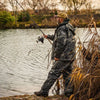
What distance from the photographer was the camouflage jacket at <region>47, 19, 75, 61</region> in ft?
13.4

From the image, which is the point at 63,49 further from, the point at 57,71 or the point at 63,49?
the point at 57,71

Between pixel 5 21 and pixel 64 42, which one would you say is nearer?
pixel 64 42

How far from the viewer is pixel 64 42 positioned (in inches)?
161

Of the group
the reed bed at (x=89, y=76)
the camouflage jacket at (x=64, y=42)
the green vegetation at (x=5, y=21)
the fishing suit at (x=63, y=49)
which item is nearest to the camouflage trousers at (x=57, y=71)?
the fishing suit at (x=63, y=49)

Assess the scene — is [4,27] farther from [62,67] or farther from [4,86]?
[62,67]

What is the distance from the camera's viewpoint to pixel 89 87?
3549 millimetres

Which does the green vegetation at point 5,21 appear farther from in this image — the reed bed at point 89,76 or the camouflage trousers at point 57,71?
the reed bed at point 89,76

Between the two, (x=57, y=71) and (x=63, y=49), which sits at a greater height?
(x=63, y=49)

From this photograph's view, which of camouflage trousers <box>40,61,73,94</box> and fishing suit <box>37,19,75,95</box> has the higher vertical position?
fishing suit <box>37,19,75,95</box>

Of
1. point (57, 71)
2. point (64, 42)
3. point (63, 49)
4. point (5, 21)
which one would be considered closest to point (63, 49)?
point (63, 49)

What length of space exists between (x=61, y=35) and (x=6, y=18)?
Answer: 1405 inches

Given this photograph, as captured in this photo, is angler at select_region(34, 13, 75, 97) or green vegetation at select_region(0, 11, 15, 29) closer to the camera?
angler at select_region(34, 13, 75, 97)

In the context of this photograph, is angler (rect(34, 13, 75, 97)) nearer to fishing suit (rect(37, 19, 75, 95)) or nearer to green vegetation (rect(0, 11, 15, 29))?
fishing suit (rect(37, 19, 75, 95))

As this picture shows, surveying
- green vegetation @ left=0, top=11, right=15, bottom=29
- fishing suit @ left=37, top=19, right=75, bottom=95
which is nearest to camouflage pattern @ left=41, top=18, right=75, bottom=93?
fishing suit @ left=37, top=19, right=75, bottom=95
